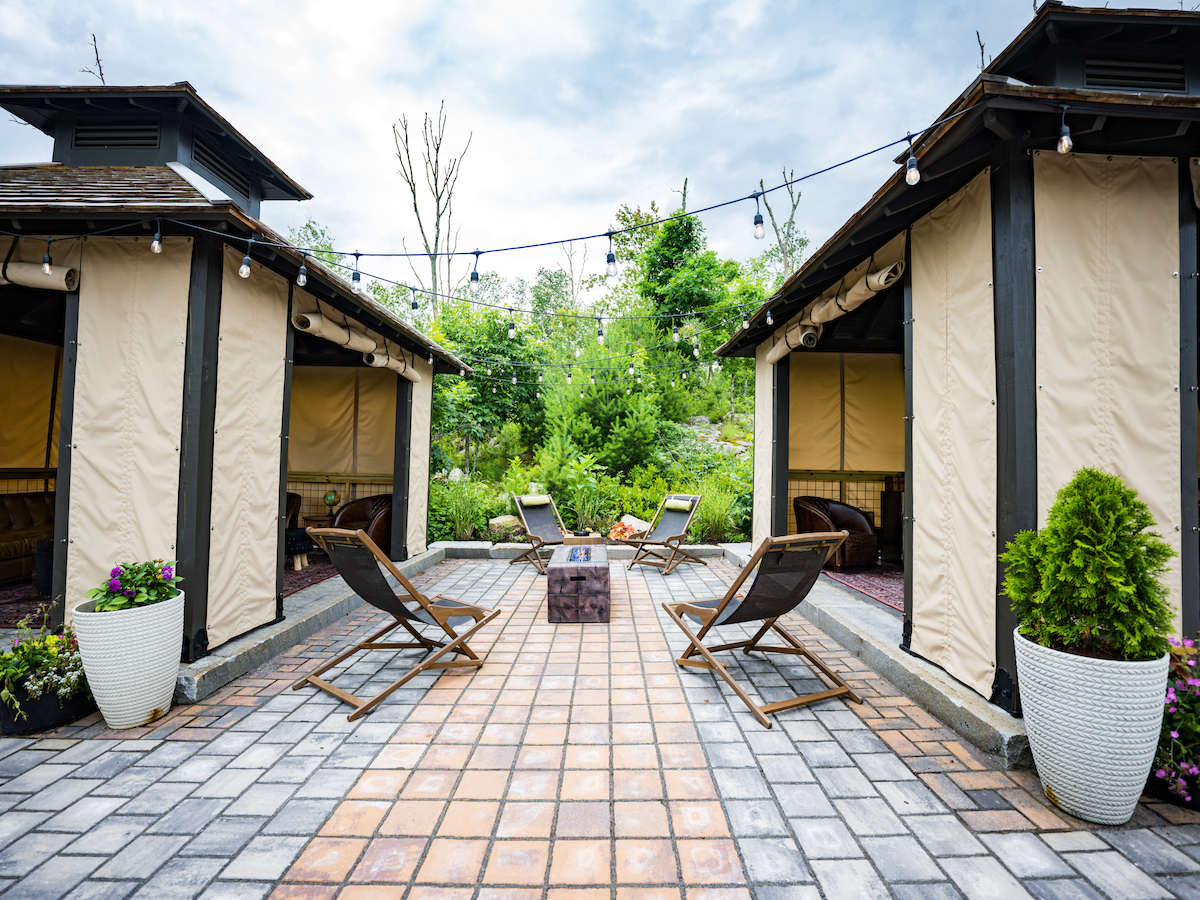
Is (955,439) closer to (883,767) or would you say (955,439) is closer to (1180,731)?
(1180,731)

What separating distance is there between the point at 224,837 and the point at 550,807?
3.65 ft

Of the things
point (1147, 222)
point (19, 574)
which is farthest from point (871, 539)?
point (19, 574)

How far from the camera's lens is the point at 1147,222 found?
2.47 meters

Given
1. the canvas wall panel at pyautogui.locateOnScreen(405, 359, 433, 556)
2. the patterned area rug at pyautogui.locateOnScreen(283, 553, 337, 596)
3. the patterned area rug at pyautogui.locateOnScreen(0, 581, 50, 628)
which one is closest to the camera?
the patterned area rug at pyautogui.locateOnScreen(0, 581, 50, 628)

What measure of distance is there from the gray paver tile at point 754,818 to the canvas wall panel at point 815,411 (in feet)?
18.0

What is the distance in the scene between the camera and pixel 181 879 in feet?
5.23

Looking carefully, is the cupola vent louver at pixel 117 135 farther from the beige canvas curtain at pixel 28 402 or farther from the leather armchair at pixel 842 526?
the leather armchair at pixel 842 526

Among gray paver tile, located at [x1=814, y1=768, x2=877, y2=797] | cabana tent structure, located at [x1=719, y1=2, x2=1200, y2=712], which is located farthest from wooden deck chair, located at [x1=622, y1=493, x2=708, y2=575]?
gray paver tile, located at [x1=814, y1=768, x2=877, y2=797]

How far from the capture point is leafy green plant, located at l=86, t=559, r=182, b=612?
8.46 ft

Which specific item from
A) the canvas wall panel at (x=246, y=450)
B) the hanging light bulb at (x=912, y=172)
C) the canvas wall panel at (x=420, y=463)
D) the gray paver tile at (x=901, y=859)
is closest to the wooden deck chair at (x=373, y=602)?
the canvas wall panel at (x=246, y=450)

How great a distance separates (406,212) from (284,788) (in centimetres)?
1697

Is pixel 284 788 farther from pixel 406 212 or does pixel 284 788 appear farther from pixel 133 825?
pixel 406 212

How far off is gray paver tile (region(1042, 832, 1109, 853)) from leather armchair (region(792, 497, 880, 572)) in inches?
151

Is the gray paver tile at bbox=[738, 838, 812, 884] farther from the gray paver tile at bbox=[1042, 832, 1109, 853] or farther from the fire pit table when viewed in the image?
the fire pit table
